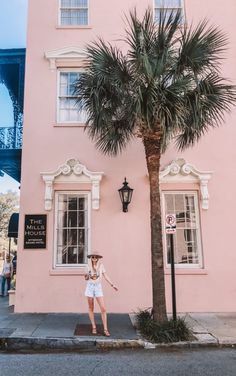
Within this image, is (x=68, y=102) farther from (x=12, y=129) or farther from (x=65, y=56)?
(x=12, y=129)

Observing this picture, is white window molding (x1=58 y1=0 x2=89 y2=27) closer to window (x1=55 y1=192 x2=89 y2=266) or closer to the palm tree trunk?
window (x1=55 y1=192 x2=89 y2=266)

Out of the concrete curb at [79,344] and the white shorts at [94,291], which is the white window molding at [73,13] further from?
the concrete curb at [79,344]

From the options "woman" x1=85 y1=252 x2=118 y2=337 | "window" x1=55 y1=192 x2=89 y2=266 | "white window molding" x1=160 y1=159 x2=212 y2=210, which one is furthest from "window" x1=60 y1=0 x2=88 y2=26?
"woman" x1=85 y1=252 x2=118 y2=337

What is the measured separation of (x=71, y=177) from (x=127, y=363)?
5.52m

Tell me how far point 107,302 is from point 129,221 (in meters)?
2.33

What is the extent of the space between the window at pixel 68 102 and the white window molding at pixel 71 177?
4.75 ft

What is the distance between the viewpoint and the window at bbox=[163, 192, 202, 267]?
9.73 m

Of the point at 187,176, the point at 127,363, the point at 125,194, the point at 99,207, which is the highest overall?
the point at 187,176

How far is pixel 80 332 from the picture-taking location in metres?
7.10

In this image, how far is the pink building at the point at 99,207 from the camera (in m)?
9.29

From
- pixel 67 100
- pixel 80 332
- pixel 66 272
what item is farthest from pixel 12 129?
pixel 80 332

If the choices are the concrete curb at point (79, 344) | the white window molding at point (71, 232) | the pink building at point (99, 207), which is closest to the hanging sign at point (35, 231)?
the pink building at point (99, 207)

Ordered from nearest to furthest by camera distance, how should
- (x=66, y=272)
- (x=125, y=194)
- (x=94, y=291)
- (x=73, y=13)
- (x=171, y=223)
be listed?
(x=94, y=291), (x=171, y=223), (x=66, y=272), (x=125, y=194), (x=73, y=13)

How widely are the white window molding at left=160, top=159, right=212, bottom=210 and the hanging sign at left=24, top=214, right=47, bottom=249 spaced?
3.70 meters
